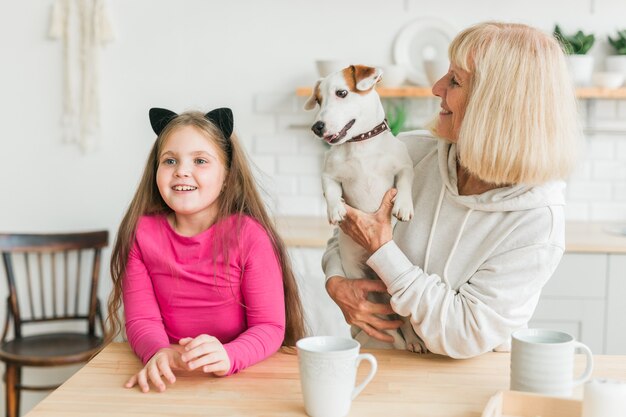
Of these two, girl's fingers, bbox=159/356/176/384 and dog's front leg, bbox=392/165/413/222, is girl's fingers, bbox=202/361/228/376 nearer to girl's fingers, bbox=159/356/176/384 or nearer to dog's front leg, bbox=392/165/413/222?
girl's fingers, bbox=159/356/176/384

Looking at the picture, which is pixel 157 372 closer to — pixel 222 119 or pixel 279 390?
pixel 279 390

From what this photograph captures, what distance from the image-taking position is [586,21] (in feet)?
10.7

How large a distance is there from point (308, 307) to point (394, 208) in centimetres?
149

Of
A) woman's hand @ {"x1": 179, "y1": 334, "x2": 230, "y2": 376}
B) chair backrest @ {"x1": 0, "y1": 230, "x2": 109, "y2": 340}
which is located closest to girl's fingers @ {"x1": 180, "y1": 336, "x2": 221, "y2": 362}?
woman's hand @ {"x1": 179, "y1": 334, "x2": 230, "y2": 376}

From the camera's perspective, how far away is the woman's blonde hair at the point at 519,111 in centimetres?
130

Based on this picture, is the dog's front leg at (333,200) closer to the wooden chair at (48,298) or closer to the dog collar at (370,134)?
the dog collar at (370,134)

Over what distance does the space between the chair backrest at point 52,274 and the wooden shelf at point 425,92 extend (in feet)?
4.04

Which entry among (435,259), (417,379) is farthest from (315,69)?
(417,379)

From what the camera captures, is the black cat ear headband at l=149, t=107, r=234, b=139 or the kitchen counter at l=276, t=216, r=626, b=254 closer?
the black cat ear headband at l=149, t=107, r=234, b=139

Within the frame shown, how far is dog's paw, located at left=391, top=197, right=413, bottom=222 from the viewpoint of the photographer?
139 cm

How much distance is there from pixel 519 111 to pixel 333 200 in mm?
397

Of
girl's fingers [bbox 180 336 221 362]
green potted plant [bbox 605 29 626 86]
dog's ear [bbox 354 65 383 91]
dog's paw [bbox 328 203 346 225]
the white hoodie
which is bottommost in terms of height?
girl's fingers [bbox 180 336 221 362]

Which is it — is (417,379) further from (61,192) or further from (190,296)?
(61,192)

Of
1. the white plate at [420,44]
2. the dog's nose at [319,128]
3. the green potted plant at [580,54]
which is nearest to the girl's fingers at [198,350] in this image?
the dog's nose at [319,128]
